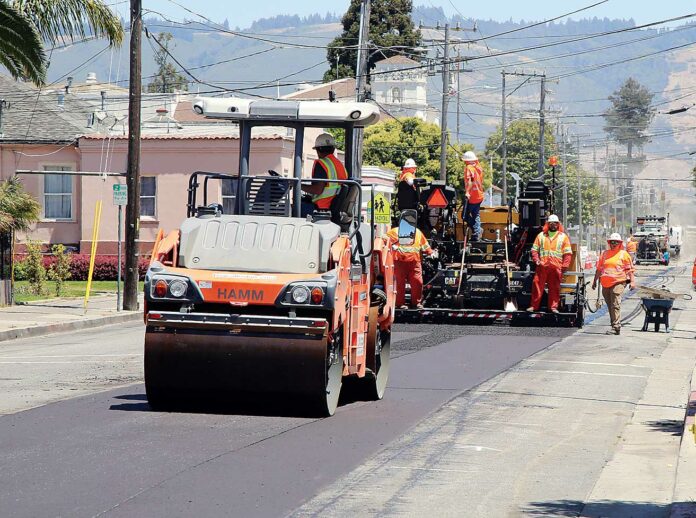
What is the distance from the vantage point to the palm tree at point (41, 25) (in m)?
25.5

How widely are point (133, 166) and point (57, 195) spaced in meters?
17.1

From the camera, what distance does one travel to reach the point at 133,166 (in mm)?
29422

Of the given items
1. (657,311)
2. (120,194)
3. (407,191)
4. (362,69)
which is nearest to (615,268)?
(657,311)

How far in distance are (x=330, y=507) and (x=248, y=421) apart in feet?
10.9

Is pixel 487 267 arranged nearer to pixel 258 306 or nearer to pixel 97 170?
pixel 258 306

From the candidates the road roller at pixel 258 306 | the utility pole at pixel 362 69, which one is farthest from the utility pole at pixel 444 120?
the road roller at pixel 258 306

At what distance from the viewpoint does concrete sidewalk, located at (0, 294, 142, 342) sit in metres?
24.5

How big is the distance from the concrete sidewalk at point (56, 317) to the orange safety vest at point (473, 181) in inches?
322

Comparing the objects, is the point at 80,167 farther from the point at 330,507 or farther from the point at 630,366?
the point at 330,507

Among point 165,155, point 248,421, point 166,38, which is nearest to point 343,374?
point 248,421

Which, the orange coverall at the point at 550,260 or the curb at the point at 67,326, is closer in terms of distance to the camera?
the curb at the point at 67,326

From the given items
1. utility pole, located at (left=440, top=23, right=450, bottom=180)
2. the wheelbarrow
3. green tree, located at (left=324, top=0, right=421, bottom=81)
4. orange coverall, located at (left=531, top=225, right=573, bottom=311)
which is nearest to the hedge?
utility pole, located at (left=440, top=23, right=450, bottom=180)

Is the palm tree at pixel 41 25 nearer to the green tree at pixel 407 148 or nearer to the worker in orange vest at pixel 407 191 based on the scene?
the worker in orange vest at pixel 407 191

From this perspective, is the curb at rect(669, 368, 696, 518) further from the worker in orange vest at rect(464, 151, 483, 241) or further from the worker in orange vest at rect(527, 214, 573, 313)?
the worker in orange vest at rect(464, 151, 483, 241)
